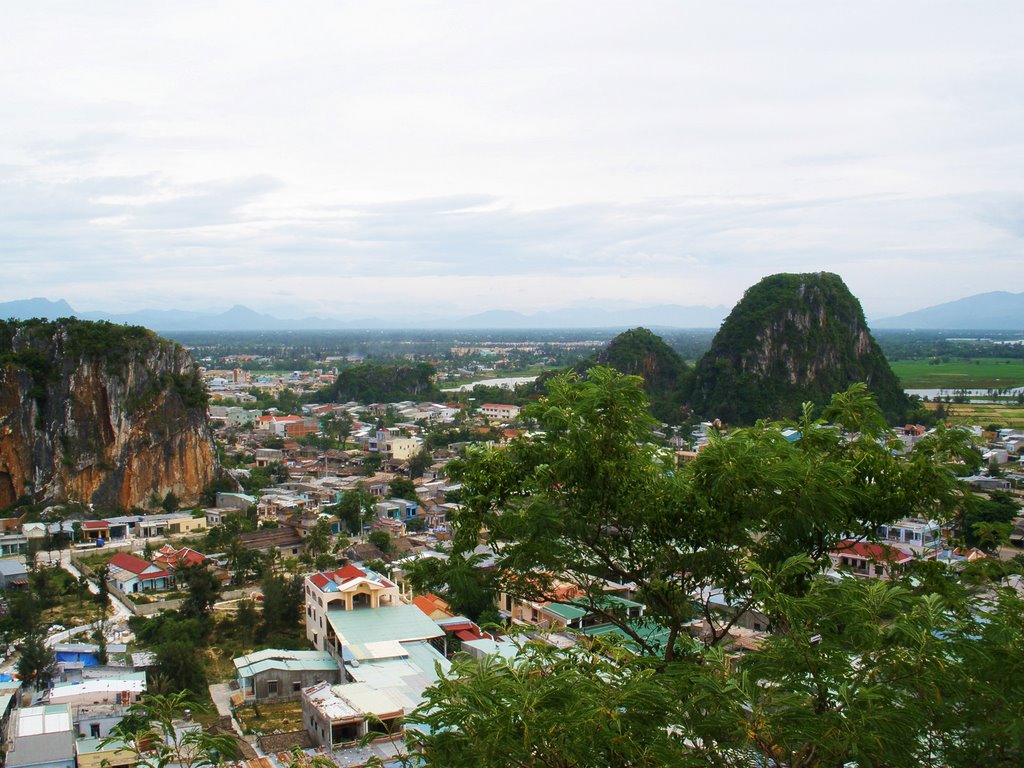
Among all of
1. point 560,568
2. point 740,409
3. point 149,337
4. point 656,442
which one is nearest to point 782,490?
point 656,442

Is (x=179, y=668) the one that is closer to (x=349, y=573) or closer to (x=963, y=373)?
(x=349, y=573)

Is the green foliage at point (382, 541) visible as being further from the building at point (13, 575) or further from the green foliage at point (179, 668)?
the green foliage at point (179, 668)

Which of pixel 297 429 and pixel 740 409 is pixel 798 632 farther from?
pixel 740 409

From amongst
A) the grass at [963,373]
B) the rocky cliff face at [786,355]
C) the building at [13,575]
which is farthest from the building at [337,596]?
the grass at [963,373]

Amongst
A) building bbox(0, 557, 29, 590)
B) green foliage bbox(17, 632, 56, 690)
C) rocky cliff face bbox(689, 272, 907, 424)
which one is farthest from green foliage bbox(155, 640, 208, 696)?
rocky cliff face bbox(689, 272, 907, 424)

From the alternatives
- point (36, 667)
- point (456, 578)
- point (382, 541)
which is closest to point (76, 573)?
point (382, 541)
